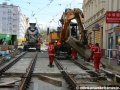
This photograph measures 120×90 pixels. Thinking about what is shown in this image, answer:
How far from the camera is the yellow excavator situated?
64.6ft

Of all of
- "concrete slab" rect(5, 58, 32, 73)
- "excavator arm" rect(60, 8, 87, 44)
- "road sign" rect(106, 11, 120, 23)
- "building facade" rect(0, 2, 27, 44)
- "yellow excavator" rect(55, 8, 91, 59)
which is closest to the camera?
"concrete slab" rect(5, 58, 32, 73)

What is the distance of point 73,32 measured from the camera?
80.2 ft

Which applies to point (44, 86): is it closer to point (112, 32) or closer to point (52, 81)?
point (52, 81)

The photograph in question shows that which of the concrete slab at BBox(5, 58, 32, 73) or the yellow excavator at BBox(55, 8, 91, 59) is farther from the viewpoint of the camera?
the yellow excavator at BBox(55, 8, 91, 59)

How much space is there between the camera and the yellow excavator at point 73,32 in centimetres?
1968

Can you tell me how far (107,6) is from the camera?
3175cm

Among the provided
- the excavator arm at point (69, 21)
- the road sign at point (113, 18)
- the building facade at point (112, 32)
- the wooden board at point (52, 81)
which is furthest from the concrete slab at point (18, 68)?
the building facade at point (112, 32)

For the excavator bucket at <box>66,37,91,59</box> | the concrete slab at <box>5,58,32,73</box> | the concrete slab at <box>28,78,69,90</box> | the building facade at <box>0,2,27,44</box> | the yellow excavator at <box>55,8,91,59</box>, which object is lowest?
the concrete slab at <box>28,78,69,90</box>

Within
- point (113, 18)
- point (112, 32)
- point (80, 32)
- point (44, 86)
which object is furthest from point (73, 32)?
point (44, 86)

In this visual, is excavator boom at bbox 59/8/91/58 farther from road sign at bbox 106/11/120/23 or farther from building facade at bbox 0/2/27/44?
building facade at bbox 0/2/27/44

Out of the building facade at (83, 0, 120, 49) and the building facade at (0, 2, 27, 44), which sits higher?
the building facade at (0, 2, 27, 44)

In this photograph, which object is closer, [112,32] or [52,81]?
[52,81]

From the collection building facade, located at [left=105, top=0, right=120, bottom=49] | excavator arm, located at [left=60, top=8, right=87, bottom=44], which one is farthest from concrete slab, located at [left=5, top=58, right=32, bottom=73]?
building facade, located at [left=105, top=0, right=120, bottom=49]

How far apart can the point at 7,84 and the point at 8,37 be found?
38.8m
